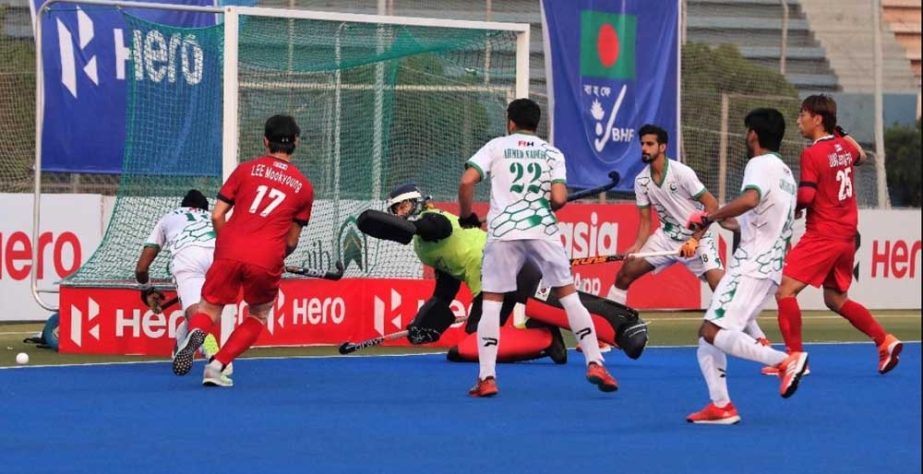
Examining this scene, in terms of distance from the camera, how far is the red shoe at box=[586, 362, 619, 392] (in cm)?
1132

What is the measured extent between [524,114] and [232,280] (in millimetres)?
2150

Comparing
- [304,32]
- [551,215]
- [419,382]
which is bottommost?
[419,382]

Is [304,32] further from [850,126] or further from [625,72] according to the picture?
[850,126]

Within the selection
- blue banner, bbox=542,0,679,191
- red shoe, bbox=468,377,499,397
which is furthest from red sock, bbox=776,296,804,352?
blue banner, bbox=542,0,679,191

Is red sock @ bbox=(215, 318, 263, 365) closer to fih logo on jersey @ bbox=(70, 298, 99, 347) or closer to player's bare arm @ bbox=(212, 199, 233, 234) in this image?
player's bare arm @ bbox=(212, 199, 233, 234)

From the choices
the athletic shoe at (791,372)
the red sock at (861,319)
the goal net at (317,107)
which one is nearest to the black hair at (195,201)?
the goal net at (317,107)

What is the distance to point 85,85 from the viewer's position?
18.4m

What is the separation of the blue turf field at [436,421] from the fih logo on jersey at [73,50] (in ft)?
17.8

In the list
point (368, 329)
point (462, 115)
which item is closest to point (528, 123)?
point (368, 329)

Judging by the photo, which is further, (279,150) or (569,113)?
(569,113)

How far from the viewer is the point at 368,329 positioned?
15.9m

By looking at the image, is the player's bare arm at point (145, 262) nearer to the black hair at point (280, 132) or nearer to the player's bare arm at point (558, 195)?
the black hair at point (280, 132)

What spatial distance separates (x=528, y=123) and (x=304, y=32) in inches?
204

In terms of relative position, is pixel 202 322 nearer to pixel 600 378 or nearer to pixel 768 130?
pixel 600 378
